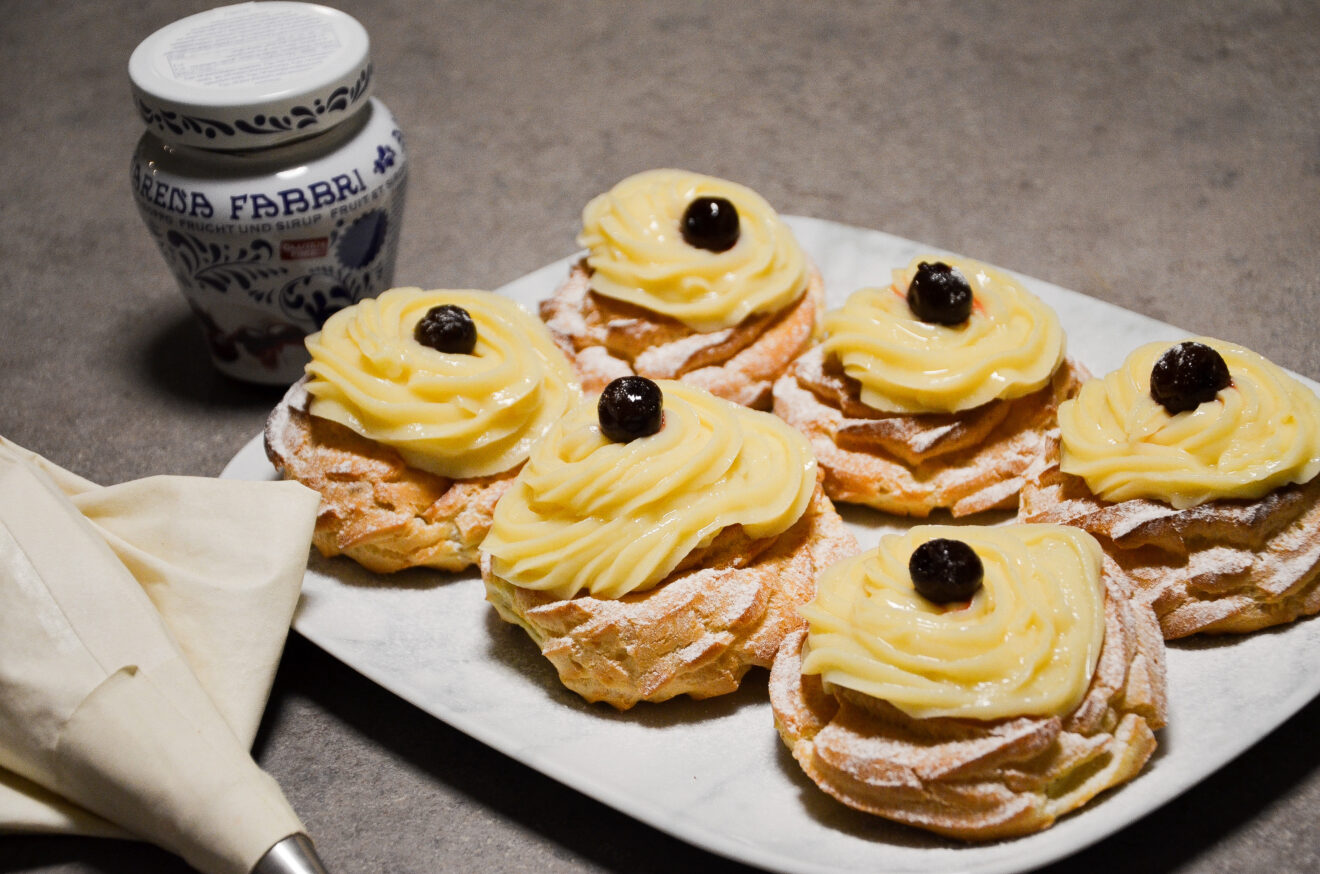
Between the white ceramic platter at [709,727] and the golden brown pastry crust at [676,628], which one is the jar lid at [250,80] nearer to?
the white ceramic platter at [709,727]

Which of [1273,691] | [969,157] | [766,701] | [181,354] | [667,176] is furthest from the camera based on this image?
[969,157]

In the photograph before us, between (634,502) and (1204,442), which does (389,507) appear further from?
(1204,442)

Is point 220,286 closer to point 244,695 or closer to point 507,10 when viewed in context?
point 244,695

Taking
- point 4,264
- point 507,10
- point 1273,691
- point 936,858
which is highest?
point 1273,691

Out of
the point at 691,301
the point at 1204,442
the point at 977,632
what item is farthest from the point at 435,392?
the point at 1204,442

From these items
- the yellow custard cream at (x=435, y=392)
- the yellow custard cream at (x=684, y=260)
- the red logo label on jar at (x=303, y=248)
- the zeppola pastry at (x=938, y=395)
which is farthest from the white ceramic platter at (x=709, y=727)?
the red logo label on jar at (x=303, y=248)

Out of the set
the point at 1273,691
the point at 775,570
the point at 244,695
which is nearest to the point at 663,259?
the point at 775,570
